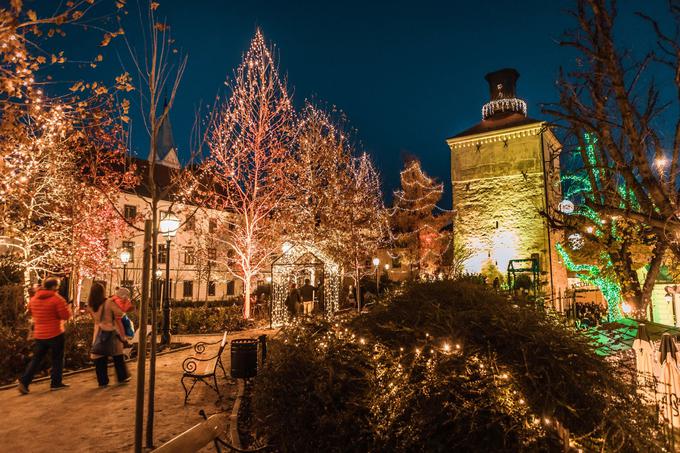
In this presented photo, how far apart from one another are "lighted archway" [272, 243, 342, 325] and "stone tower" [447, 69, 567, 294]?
15.1m

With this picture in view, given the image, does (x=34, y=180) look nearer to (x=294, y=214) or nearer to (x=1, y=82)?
(x=294, y=214)

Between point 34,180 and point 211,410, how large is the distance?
14.5m

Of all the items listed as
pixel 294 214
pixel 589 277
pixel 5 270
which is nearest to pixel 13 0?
pixel 5 270

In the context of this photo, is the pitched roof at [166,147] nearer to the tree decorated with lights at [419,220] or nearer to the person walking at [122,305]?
the tree decorated with lights at [419,220]

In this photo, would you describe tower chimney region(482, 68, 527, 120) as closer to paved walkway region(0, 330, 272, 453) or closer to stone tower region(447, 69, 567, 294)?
stone tower region(447, 69, 567, 294)

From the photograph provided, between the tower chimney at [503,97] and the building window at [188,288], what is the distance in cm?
2689

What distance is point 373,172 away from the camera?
99.3 ft

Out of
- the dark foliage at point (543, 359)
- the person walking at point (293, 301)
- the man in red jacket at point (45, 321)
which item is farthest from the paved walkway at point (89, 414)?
the person walking at point (293, 301)

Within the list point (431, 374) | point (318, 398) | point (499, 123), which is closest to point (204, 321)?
point (318, 398)

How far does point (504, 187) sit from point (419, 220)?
288 inches

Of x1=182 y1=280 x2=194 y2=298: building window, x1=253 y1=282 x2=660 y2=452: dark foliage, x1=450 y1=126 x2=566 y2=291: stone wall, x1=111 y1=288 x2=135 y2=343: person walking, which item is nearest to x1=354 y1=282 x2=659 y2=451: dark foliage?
x1=253 y1=282 x2=660 y2=452: dark foliage

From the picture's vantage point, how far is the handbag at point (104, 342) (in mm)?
7707

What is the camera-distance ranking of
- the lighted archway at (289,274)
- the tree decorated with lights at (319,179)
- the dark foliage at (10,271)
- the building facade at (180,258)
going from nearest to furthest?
the dark foliage at (10,271) < the lighted archway at (289,274) < the tree decorated with lights at (319,179) < the building facade at (180,258)

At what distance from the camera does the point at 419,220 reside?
114ft
